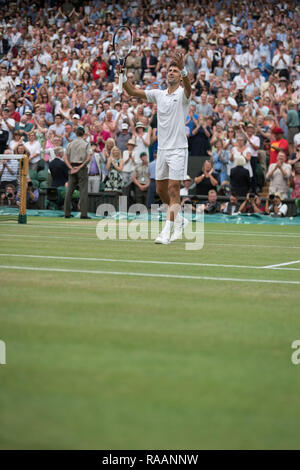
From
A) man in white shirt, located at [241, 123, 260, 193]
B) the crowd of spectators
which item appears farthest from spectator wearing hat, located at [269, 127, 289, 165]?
man in white shirt, located at [241, 123, 260, 193]

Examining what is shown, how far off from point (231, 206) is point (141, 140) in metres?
3.51

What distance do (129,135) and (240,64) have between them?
4685mm

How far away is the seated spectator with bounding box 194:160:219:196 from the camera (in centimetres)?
2161

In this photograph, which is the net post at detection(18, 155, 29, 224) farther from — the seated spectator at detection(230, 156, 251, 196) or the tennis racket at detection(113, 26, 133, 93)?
the seated spectator at detection(230, 156, 251, 196)

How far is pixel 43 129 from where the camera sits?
24.6 meters

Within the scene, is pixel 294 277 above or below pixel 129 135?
below

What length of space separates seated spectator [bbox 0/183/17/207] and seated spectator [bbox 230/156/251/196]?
611cm

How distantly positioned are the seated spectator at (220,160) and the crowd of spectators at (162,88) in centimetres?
3

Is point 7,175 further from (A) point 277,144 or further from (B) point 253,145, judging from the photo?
(A) point 277,144

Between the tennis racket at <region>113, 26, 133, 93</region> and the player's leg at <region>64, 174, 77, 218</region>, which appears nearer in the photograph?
the tennis racket at <region>113, 26, 133, 93</region>

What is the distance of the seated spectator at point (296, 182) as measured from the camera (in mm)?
20312

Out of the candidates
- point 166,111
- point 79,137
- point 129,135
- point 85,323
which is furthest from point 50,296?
point 129,135

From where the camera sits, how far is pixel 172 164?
1188 centimetres
